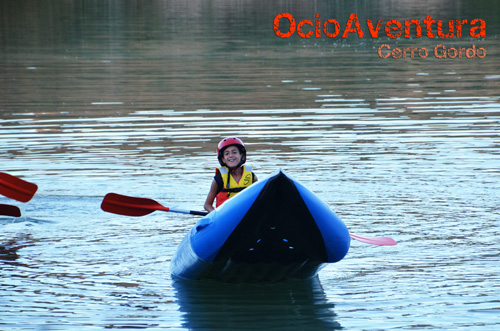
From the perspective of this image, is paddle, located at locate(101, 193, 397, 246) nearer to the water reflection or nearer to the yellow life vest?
the yellow life vest

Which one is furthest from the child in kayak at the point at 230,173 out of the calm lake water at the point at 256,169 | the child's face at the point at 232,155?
the calm lake water at the point at 256,169

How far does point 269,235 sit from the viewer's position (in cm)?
741

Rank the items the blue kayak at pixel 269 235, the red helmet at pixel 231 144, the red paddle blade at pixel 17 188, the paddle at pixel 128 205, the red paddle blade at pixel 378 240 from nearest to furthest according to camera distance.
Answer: the blue kayak at pixel 269 235
the red paddle blade at pixel 378 240
the red helmet at pixel 231 144
the paddle at pixel 128 205
the red paddle blade at pixel 17 188

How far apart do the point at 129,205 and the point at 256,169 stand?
150 inches

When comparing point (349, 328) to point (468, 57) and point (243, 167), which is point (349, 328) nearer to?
point (243, 167)

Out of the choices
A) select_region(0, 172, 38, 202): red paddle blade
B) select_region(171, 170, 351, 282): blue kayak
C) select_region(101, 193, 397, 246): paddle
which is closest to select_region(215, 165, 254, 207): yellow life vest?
select_region(101, 193, 397, 246): paddle

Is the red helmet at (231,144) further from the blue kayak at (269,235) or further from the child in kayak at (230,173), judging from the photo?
the blue kayak at (269,235)

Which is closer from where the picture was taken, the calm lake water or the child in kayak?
the calm lake water

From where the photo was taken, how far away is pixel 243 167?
8938mm

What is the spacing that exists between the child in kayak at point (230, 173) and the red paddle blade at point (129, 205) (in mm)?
764

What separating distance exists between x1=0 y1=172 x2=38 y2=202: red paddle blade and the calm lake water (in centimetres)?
40

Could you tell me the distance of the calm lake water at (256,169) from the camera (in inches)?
300

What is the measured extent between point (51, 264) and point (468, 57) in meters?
22.6

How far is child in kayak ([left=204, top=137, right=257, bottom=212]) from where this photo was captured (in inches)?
348
